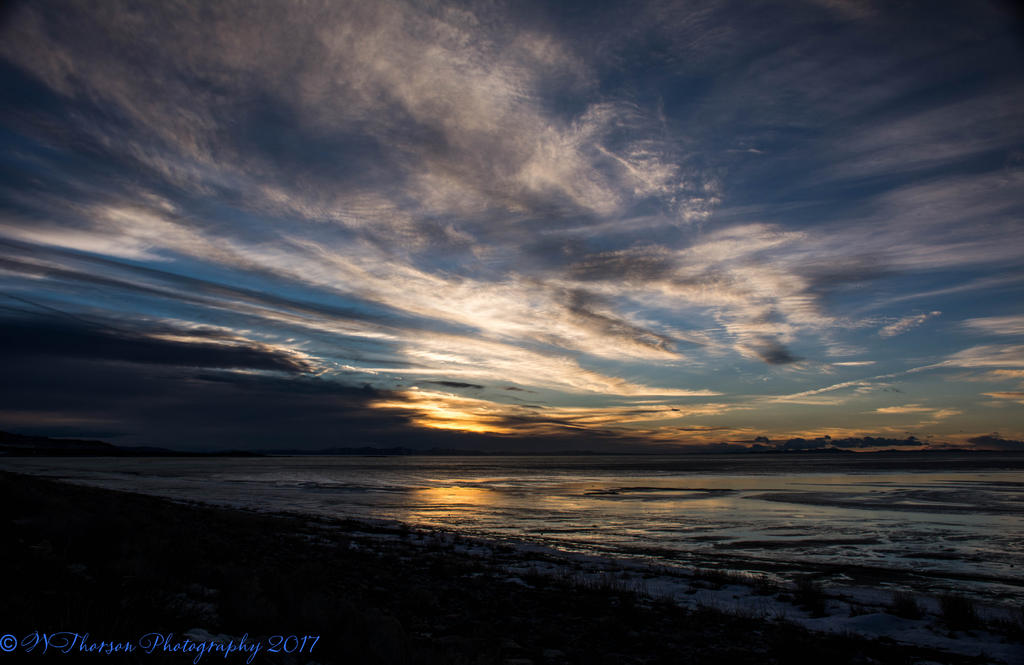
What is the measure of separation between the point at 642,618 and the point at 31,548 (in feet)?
35.7

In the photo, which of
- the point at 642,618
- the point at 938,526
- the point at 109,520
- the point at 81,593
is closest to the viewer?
the point at 81,593

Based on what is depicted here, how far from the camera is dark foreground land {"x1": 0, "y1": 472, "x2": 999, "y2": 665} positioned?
647cm

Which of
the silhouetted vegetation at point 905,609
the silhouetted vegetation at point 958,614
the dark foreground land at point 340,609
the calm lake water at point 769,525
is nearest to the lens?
the dark foreground land at point 340,609

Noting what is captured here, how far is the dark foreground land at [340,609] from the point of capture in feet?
21.2

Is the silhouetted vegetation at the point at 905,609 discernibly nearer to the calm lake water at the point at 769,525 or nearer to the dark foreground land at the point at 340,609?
the dark foreground land at the point at 340,609

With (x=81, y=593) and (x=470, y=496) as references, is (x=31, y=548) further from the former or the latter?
(x=470, y=496)

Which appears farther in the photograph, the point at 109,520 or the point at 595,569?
the point at 595,569

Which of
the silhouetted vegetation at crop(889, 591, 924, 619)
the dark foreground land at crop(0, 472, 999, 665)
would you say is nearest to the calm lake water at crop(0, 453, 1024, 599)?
the silhouetted vegetation at crop(889, 591, 924, 619)

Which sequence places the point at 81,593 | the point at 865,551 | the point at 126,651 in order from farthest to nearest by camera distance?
the point at 865,551 → the point at 81,593 → the point at 126,651

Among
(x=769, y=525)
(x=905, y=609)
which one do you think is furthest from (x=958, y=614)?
(x=769, y=525)

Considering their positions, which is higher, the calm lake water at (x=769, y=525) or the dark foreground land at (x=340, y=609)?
the dark foreground land at (x=340, y=609)

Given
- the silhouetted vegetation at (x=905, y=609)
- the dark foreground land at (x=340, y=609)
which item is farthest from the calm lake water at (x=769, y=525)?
the dark foreground land at (x=340, y=609)

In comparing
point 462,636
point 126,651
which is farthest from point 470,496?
point 126,651

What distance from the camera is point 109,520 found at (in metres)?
14.0
